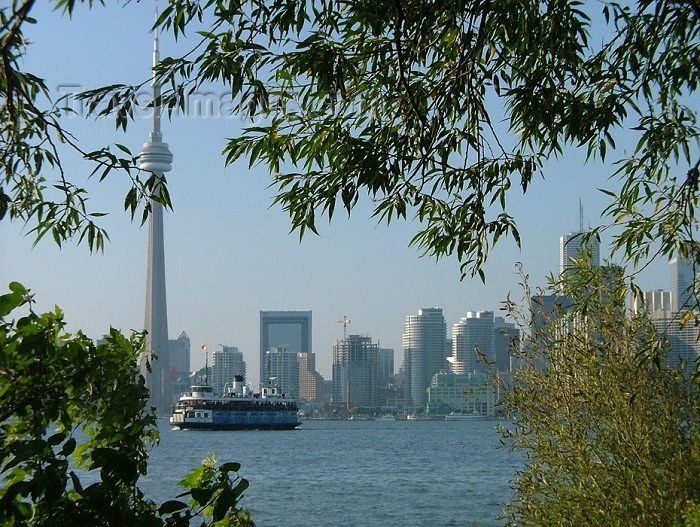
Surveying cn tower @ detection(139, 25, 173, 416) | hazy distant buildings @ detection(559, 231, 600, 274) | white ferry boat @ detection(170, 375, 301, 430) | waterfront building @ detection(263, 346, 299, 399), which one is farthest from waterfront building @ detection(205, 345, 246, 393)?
hazy distant buildings @ detection(559, 231, 600, 274)

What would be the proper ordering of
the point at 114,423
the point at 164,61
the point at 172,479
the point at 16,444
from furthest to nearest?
the point at 172,479, the point at 164,61, the point at 114,423, the point at 16,444

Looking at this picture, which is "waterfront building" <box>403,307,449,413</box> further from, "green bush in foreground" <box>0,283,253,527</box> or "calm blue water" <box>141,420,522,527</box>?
"green bush in foreground" <box>0,283,253,527</box>

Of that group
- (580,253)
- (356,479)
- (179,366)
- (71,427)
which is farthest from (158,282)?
(71,427)

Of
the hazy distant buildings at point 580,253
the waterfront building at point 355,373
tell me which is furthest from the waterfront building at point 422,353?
the hazy distant buildings at point 580,253

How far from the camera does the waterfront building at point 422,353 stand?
11688 centimetres

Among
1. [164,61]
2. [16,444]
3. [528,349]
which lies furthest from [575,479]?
[16,444]

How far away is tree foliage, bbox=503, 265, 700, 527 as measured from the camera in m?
5.54

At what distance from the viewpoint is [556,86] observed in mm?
4090

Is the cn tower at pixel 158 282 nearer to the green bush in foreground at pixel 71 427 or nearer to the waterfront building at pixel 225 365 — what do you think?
the waterfront building at pixel 225 365

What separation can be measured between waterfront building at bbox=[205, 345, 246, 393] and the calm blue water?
2448 inches

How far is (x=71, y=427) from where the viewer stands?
272cm

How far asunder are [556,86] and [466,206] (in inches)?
24.5

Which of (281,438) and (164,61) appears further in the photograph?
(281,438)

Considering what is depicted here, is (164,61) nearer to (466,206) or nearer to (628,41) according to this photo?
(466,206)
